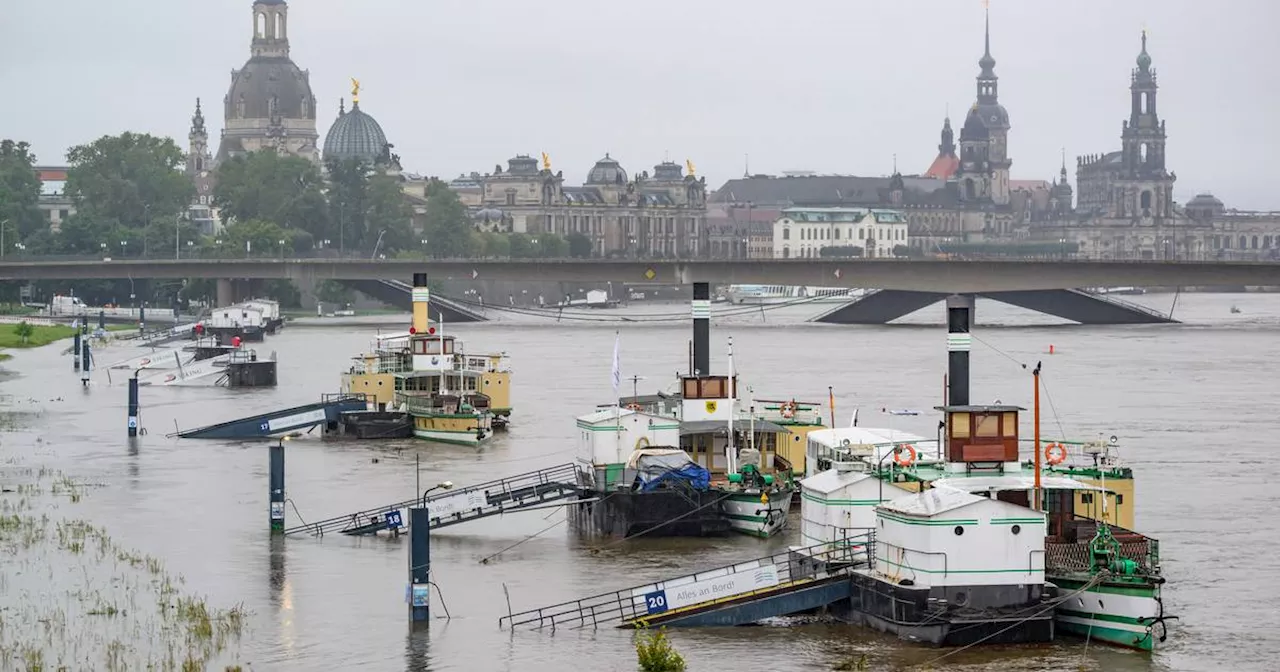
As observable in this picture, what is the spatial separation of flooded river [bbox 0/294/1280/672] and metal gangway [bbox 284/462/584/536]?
53 centimetres

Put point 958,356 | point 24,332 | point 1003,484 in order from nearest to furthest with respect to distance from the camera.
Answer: point 1003,484 → point 958,356 → point 24,332

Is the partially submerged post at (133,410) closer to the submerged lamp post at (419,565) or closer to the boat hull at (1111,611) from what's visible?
the submerged lamp post at (419,565)

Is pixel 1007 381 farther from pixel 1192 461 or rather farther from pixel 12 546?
pixel 12 546

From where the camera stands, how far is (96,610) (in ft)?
125

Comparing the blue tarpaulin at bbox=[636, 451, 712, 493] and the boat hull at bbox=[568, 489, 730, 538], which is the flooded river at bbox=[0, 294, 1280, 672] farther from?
the blue tarpaulin at bbox=[636, 451, 712, 493]

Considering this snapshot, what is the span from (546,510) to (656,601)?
1327 centimetres

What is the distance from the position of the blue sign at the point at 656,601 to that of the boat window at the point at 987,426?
5.88 m

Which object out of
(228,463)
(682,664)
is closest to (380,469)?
(228,463)

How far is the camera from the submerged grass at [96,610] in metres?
34.8

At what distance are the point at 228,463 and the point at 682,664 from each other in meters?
29.3

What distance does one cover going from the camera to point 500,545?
45656mm

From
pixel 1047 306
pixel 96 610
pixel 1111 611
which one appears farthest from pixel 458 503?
pixel 1047 306

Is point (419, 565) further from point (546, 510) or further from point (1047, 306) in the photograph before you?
point (1047, 306)

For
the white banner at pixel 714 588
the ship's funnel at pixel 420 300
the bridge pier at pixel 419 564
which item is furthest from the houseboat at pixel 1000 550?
the ship's funnel at pixel 420 300
